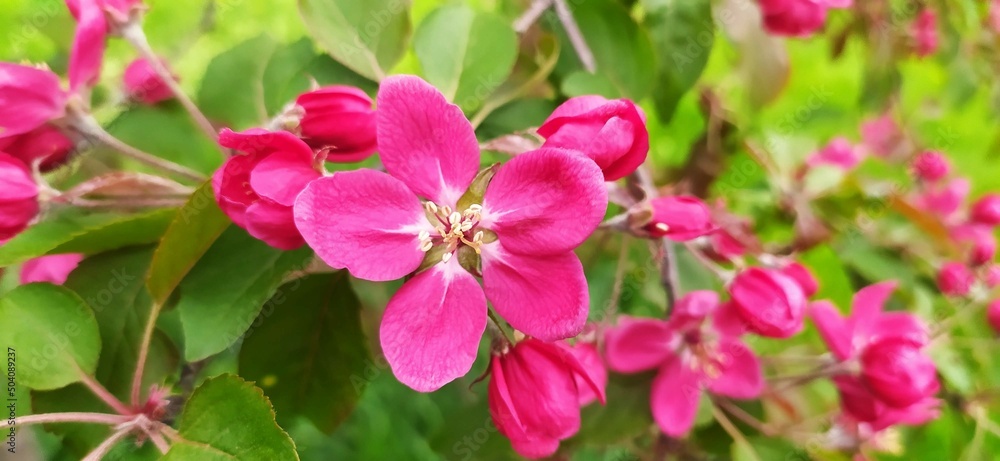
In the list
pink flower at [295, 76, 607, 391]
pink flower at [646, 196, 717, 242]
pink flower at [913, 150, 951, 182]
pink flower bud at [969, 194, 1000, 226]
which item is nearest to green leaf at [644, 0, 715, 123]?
pink flower at [646, 196, 717, 242]

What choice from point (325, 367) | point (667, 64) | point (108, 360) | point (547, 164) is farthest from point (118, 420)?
point (667, 64)

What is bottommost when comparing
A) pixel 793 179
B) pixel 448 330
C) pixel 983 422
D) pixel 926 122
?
pixel 926 122

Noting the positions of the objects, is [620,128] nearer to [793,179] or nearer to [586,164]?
[586,164]

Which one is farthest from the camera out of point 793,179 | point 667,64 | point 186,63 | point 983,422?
point 186,63

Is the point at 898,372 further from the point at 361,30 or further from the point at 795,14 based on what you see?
the point at 361,30

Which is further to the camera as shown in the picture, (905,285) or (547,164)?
(905,285)

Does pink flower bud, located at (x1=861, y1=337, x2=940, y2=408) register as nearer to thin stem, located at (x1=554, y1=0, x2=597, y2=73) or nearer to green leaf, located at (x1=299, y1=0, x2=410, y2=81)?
thin stem, located at (x1=554, y1=0, x2=597, y2=73)

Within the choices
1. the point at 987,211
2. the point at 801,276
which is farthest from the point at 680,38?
→ the point at 987,211
